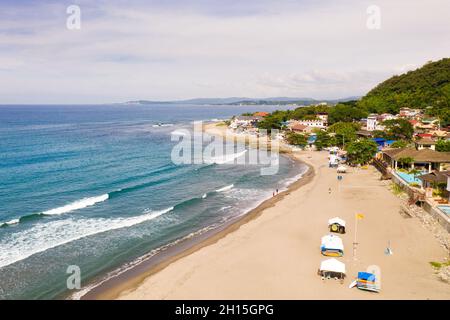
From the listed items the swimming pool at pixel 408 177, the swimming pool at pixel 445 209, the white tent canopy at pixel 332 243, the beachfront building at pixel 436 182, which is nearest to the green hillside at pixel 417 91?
the swimming pool at pixel 408 177

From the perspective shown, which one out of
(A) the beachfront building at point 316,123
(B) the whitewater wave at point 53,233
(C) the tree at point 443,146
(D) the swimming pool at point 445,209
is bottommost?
(B) the whitewater wave at point 53,233

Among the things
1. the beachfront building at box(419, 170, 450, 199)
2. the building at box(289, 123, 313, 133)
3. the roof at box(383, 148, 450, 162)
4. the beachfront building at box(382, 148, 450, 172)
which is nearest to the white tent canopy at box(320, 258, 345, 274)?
the beachfront building at box(419, 170, 450, 199)

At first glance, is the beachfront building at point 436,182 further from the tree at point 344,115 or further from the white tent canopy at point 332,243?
the tree at point 344,115

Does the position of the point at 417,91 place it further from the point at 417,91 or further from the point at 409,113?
the point at 409,113

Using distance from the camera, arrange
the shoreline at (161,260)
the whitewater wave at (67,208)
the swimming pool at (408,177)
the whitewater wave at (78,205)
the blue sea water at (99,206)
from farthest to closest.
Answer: the swimming pool at (408,177) < the whitewater wave at (78,205) < the whitewater wave at (67,208) < the blue sea water at (99,206) < the shoreline at (161,260)

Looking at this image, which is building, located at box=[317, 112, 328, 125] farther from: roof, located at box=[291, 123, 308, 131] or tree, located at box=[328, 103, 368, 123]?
roof, located at box=[291, 123, 308, 131]

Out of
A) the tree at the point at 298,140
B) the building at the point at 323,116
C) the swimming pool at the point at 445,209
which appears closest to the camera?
the swimming pool at the point at 445,209

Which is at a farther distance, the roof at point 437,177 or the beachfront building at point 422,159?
the beachfront building at point 422,159
